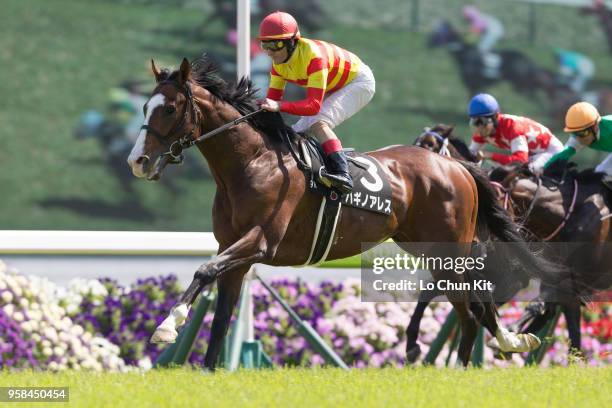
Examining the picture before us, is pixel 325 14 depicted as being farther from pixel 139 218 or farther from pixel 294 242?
pixel 294 242

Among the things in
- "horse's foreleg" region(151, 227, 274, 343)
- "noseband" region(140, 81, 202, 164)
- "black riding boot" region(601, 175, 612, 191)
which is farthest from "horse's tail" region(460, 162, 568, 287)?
"noseband" region(140, 81, 202, 164)

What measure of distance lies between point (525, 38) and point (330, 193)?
9.55 m

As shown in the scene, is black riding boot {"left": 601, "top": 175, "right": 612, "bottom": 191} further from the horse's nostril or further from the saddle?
the horse's nostril

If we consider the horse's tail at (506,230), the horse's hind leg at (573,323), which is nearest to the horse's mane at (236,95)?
the horse's tail at (506,230)

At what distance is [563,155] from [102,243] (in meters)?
3.54

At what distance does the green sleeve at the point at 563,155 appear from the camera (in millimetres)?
7777

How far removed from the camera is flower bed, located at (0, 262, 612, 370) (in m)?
6.89

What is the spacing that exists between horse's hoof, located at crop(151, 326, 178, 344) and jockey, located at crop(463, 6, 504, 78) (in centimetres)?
971

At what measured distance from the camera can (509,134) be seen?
7.82 metres

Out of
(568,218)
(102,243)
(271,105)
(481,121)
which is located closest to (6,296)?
(102,243)

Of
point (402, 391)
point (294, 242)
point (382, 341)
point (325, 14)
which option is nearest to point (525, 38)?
point (325, 14)

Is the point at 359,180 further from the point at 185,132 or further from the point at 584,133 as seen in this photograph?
the point at 584,133

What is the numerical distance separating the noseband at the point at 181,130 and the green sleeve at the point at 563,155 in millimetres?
3351

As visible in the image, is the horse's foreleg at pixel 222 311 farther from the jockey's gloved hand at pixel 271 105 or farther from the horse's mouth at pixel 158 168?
the jockey's gloved hand at pixel 271 105
